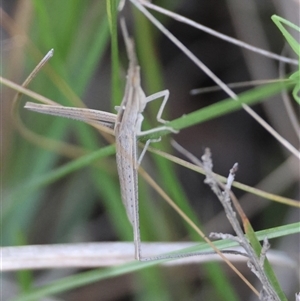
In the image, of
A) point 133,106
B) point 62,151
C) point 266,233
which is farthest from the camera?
point 62,151

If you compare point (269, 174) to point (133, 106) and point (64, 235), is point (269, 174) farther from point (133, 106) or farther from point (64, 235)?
point (133, 106)

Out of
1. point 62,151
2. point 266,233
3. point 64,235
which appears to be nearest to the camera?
point 266,233

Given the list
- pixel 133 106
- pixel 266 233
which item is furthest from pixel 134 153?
pixel 266 233

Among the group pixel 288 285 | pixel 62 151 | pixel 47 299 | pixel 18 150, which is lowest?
pixel 288 285

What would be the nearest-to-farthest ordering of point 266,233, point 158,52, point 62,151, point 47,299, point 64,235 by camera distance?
point 266,233 < point 47,299 < point 62,151 < point 64,235 < point 158,52

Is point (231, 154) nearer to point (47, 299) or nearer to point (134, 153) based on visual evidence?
point (47, 299)

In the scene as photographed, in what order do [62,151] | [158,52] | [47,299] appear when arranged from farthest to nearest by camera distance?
[158,52] < [62,151] < [47,299]

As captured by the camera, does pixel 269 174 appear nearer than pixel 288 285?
No

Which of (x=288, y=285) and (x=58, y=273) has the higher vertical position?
(x=58, y=273)

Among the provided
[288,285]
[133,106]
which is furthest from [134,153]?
[288,285]
